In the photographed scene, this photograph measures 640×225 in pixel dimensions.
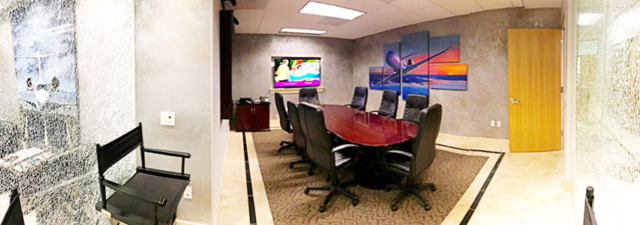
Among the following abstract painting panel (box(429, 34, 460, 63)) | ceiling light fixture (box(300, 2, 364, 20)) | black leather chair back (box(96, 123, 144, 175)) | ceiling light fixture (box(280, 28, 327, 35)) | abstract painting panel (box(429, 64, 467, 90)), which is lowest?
black leather chair back (box(96, 123, 144, 175))

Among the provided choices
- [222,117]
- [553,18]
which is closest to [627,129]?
[222,117]

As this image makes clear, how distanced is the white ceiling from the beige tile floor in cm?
228

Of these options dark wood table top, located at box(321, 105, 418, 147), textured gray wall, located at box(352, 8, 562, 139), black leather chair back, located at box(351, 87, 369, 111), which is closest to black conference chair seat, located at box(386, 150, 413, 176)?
dark wood table top, located at box(321, 105, 418, 147)

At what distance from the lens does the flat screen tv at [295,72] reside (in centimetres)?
759

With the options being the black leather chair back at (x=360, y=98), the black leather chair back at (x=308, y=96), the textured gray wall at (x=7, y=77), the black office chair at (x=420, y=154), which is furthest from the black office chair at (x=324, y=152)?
the black leather chair back at (x=308, y=96)

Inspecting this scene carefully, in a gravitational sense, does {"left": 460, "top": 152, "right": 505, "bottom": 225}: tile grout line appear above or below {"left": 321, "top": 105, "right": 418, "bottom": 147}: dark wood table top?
below

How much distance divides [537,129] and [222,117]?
4449mm

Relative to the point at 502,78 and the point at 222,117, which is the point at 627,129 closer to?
the point at 222,117

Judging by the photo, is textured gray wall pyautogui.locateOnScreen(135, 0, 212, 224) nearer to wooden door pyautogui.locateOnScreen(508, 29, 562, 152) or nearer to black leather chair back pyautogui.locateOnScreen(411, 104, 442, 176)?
black leather chair back pyautogui.locateOnScreen(411, 104, 442, 176)

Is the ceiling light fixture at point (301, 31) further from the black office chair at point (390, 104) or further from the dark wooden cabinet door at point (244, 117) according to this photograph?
the black office chair at point (390, 104)

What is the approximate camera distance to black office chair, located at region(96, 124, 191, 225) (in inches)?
58.8

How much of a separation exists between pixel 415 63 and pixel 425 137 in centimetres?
426

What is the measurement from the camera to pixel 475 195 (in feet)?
9.70

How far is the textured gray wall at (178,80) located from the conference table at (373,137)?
1295mm
